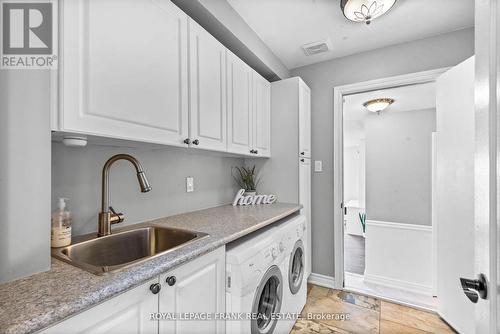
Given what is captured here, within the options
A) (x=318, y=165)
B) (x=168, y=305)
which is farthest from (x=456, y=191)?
(x=168, y=305)

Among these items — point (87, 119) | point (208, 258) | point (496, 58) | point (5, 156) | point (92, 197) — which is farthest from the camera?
point (92, 197)

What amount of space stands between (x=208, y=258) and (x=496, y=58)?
1.15 metres

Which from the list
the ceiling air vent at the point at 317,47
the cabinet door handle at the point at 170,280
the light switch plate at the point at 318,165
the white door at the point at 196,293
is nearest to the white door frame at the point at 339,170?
the light switch plate at the point at 318,165

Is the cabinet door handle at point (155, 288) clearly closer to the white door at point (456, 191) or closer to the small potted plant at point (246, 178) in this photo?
the small potted plant at point (246, 178)

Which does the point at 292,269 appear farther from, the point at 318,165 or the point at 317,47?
the point at 317,47

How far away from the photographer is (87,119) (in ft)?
2.97

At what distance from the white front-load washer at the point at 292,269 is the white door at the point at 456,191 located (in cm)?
116

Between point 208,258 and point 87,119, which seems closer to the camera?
point 87,119

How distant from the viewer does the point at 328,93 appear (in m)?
2.59

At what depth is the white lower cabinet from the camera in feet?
2.16

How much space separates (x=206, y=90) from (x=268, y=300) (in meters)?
1.46

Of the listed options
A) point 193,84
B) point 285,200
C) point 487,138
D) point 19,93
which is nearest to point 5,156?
point 19,93

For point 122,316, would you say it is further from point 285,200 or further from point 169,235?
point 285,200

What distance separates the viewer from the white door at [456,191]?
167 cm
